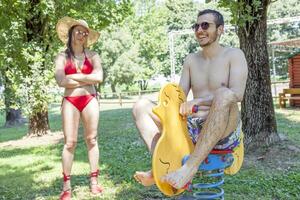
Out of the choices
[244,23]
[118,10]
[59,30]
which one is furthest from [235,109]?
[118,10]

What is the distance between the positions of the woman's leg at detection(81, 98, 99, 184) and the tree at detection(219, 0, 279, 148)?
2.65 metres

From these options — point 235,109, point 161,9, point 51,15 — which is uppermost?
point 161,9

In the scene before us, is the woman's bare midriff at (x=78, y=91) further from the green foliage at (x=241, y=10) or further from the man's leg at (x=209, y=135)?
the green foliage at (x=241, y=10)

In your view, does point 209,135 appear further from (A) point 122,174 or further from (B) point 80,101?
(A) point 122,174

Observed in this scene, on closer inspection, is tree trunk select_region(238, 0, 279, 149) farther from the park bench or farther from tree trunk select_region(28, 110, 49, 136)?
the park bench

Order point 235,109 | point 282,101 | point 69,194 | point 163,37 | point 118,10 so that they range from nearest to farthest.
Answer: point 235,109 → point 69,194 → point 118,10 → point 282,101 → point 163,37

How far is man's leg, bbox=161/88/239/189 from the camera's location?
114 inches

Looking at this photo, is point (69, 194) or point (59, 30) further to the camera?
point (59, 30)

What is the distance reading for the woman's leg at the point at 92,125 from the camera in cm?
468

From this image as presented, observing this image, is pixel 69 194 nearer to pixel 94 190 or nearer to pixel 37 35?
pixel 94 190

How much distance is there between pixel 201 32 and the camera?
3287mm

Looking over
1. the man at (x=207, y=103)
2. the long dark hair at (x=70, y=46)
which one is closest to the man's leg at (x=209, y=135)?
the man at (x=207, y=103)

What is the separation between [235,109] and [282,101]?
12.7 meters

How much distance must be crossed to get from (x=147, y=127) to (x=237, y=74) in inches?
30.8
